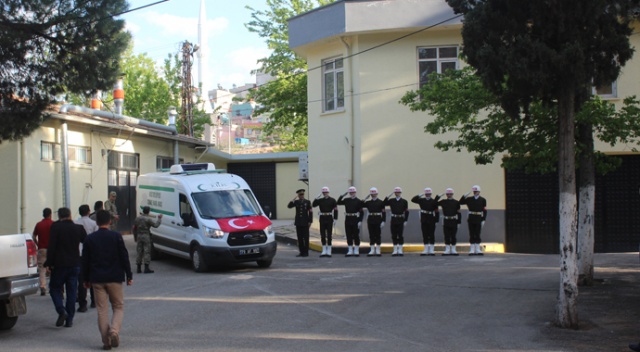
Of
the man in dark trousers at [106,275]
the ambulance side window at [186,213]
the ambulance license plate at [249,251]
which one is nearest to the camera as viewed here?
the man in dark trousers at [106,275]

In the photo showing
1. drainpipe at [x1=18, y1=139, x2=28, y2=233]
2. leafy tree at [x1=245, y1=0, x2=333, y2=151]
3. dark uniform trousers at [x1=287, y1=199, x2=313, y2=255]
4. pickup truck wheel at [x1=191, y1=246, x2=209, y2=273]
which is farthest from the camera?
leafy tree at [x1=245, y1=0, x2=333, y2=151]

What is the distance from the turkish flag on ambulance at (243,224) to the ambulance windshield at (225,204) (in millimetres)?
260

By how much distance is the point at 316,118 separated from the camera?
77.4ft

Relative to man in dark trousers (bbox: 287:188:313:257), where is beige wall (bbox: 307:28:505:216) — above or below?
above

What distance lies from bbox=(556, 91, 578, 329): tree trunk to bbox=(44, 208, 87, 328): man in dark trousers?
726cm

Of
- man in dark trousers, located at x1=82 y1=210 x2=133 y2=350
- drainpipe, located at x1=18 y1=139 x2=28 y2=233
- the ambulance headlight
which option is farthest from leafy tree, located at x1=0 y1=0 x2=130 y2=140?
man in dark trousers, located at x1=82 y1=210 x2=133 y2=350

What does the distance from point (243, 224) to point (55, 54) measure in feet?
18.6

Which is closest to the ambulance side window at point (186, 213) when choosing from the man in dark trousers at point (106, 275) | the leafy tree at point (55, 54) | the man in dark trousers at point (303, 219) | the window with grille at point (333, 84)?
the man in dark trousers at point (303, 219)

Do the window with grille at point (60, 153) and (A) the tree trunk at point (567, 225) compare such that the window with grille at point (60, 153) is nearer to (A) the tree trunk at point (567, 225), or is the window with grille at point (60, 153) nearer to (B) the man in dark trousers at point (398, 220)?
(B) the man in dark trousers at point (398, 220)

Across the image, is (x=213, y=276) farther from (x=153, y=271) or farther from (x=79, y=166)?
(x=79, y=166)

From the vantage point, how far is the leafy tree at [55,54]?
1309 centimetres


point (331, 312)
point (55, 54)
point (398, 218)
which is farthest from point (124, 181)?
point (331, 312)

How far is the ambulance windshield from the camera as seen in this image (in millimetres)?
16188

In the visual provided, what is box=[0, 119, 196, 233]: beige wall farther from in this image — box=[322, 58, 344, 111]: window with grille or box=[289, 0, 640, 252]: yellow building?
box=[289, 0, 640, 252]: yellow building
